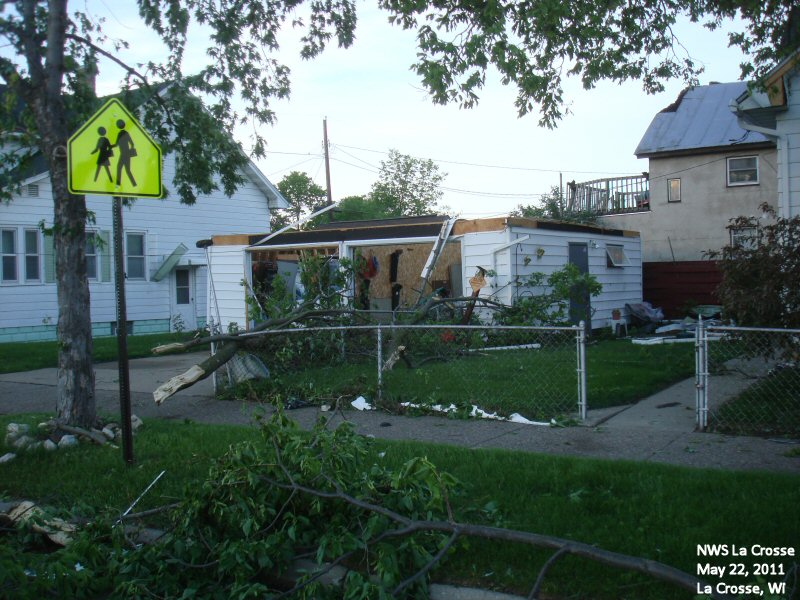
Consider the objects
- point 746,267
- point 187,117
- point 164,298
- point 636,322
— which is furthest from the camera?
point 164,298

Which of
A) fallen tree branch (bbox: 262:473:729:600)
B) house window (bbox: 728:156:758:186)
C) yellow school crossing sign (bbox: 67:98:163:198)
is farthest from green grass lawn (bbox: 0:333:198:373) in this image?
house window (bbox: 728:156:758:186)

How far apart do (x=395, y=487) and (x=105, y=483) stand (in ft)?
9.32

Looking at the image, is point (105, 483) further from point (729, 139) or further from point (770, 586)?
point (729, 139)

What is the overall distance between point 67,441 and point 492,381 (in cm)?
484

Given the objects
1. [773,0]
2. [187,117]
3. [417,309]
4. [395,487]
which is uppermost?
[773,0]

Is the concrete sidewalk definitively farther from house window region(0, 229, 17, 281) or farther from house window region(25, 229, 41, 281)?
house window region(25, 229, 41, 281)

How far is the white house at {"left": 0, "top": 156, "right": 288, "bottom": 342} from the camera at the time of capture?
19328 mm

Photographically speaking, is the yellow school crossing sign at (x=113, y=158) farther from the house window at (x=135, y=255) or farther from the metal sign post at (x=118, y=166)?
the house window at (x=135, y=255)

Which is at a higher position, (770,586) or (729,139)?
(729,139)

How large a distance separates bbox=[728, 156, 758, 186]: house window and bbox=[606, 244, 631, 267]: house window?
8.89 m

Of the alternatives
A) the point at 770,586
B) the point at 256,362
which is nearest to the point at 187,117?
the point at 256,362

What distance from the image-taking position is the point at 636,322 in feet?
61.3

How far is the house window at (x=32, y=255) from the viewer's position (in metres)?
19.7

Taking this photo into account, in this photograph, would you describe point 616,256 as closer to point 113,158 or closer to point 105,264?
point 105,264
